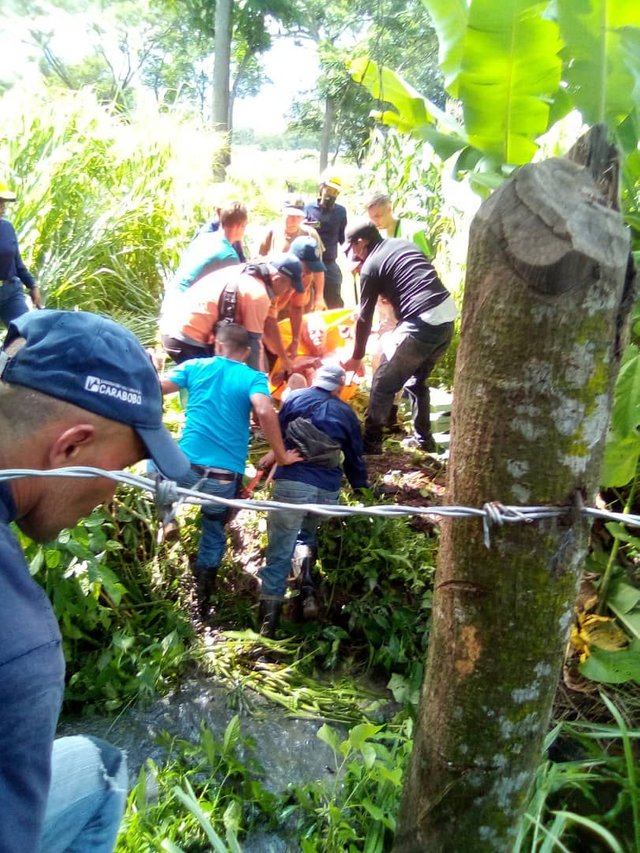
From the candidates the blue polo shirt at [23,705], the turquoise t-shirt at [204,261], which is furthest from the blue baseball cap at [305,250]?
the blue polo shirt at [23,705]

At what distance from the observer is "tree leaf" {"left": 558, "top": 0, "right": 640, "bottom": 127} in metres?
1.36

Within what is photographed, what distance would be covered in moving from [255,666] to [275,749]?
0.51 m

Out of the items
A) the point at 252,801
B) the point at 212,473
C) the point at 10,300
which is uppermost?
the point at 10,300

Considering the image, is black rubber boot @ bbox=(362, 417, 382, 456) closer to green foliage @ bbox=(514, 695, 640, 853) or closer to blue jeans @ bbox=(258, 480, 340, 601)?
blue jeans @ bbox=(258, 480, 340, 601)

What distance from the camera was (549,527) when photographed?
1.21 metres

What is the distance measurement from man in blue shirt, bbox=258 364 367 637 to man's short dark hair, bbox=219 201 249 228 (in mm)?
1815

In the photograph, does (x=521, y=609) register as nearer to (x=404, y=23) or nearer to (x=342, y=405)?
(x=342, y=405)

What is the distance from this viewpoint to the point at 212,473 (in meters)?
3.46

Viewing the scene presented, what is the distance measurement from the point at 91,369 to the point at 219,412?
2.16 metres

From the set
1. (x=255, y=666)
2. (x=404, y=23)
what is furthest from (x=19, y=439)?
(x=404, y=23)

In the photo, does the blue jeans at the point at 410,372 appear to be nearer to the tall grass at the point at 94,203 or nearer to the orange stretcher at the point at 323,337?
the orange stretcher at the point at 323,337

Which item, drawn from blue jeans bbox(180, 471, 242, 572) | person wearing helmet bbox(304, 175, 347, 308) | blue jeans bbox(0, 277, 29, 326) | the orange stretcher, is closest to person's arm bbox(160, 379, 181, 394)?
blue jeans bbox(180, 471, 242, 572)

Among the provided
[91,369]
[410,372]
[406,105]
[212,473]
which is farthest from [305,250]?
[91,369]

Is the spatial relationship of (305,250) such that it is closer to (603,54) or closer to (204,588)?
(204,588)
